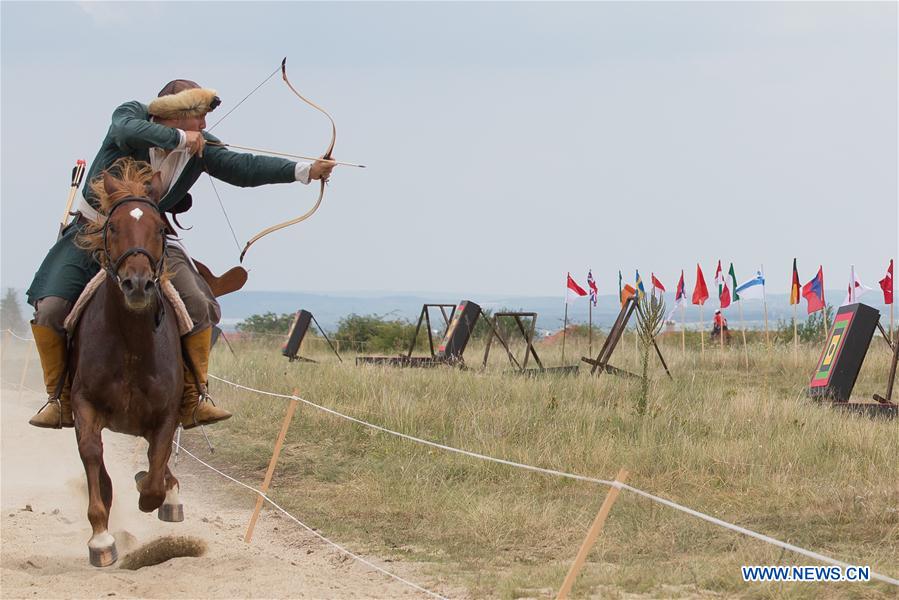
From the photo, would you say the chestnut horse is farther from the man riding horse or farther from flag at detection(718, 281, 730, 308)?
flag at detection(718, 281, 730, 308)

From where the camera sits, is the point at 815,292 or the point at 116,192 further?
the point at 815,292

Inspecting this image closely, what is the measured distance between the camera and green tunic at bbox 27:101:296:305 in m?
6.83

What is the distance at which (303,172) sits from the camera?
735cm

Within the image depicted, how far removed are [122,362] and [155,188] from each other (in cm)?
107

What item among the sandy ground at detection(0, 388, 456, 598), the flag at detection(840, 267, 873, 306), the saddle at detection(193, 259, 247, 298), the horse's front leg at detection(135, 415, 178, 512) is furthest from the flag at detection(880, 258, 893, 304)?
the horse's front leg at detection(135, 415, 178, 512)

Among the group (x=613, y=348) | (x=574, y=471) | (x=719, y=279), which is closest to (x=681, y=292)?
(x=719, y=279)

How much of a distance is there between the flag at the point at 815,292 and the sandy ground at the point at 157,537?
11.6m

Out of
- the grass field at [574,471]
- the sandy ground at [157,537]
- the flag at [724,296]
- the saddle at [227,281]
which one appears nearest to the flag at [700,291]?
the flag at [724,296]

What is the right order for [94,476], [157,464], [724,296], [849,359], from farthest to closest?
1. [724,296]
2. [849,359]
3. [157,464]
4. [94,476]

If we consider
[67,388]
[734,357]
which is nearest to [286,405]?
[67,388]

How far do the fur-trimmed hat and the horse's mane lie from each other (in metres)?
0.48

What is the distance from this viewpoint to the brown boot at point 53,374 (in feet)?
22.6

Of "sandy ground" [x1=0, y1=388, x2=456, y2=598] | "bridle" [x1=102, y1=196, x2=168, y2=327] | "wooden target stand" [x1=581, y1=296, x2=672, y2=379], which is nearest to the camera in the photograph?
"bridle" [x1=102, y1=196, x2=168, y2=327]

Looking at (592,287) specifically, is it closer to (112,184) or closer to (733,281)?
(733,281)
